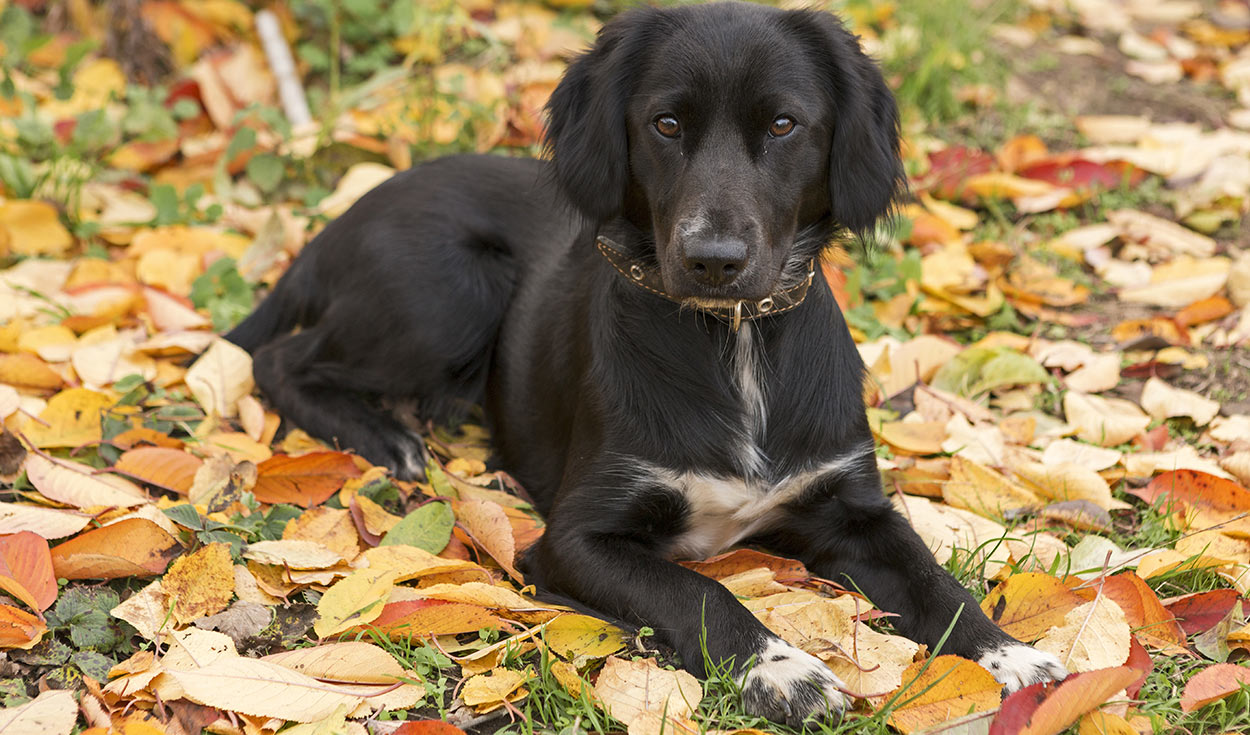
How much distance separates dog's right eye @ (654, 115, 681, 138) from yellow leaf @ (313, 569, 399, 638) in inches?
47.9

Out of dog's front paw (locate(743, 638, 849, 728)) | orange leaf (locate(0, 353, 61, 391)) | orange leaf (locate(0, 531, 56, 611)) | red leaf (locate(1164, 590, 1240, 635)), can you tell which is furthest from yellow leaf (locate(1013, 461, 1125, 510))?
orange leaf (locate(0, 353, 61, 391))

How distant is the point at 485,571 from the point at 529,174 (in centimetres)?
151

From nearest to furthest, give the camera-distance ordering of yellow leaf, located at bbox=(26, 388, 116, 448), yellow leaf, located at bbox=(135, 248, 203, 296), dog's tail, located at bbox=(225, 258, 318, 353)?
yellow leaf, located at bbox=(26, 388, 116, 448), dog's tail, located at bbox=(225, 258, 318, 353), yellow leaf, located at bbox=(135, 248, 203, 296)

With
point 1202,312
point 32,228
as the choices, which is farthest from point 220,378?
point 1202,312

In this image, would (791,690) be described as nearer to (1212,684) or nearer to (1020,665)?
(1020,665)

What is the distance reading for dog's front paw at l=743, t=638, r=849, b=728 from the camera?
7.57ft

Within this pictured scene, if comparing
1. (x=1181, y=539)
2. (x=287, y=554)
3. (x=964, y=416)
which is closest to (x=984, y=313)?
(x=964, y=416)

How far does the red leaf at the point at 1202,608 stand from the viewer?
8.66 ft

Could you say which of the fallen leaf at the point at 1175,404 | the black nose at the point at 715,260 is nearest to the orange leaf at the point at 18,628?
the black nose at the point at 715,260

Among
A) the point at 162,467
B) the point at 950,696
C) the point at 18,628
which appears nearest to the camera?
the point at 950,696

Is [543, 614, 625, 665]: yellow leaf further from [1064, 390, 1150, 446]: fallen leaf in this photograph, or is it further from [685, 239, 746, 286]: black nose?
[1064, 390, 1150, 446]: fallen leaf

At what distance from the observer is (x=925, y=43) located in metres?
5.89

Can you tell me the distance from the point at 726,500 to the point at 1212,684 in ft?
3.68

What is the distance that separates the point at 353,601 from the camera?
8.46ft
